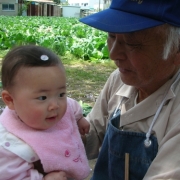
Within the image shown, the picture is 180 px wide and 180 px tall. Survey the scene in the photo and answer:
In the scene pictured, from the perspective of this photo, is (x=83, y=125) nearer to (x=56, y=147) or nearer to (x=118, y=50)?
(x=56, y=147)

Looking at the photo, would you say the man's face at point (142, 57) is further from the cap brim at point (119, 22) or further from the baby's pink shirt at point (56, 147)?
the baby's pink shirt at point (56, 147)

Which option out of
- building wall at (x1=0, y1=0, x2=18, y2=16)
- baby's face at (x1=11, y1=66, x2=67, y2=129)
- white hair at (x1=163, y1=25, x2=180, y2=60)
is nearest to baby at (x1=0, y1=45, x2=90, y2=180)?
baby's face at (x1=11, y1=66, x2=67, y2=129)

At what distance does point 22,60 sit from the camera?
5.10 ft

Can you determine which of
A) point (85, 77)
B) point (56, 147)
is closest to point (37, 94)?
point (56, 147)

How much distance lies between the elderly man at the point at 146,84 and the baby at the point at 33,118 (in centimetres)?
26

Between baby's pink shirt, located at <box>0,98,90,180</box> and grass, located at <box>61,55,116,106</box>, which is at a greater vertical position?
baby's pink shirt, located at <box>0,98,90,180</box>

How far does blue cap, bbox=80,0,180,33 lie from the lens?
149 cm

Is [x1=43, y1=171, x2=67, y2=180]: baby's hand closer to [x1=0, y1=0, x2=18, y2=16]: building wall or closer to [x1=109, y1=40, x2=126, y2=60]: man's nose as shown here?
[x1=109, y1=40, x2=126, y2=60]: man's nose

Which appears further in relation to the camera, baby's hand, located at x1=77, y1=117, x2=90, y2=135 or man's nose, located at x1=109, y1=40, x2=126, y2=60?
baby's hand, located at x1=77, y1=117, x2=90, y2=135

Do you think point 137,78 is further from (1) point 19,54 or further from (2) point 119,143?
(1) point 19,54

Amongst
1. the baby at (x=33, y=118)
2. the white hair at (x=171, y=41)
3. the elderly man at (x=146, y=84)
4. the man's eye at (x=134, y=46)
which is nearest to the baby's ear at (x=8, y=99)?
the baby at (x=33, y=118)

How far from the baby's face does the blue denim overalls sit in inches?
13.3

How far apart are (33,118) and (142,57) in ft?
1.90

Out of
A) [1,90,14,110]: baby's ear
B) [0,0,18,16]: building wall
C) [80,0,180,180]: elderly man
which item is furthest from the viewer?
[0,0,18,16]: building wall
